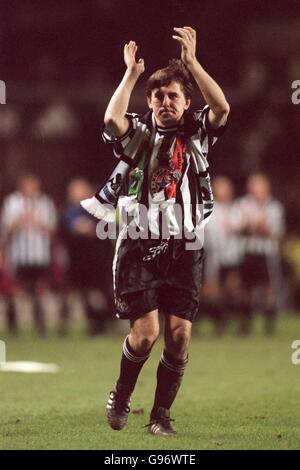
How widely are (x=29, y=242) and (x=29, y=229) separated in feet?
0.63

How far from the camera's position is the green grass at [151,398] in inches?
275

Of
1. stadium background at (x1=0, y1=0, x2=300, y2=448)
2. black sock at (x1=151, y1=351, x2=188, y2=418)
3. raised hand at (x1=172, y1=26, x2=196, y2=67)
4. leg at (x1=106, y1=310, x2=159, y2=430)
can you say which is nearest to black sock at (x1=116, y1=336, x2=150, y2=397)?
leg at (x1=106, y1=310, x2=159, y2=430)

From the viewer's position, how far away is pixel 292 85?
2083 centimetres

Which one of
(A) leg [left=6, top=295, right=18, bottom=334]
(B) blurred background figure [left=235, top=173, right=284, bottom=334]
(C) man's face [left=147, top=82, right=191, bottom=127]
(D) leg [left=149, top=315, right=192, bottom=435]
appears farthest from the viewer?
(A) leg [left=6, top=295, right=18, bottom=334]

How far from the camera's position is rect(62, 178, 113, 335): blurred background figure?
15.0 metres

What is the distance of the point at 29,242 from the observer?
584 inches

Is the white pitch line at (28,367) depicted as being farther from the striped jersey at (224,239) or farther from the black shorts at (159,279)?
the striped jersey at (224,239)

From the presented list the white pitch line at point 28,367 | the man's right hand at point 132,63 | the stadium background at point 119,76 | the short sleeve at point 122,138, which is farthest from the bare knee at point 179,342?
the stadium background at point 119,76

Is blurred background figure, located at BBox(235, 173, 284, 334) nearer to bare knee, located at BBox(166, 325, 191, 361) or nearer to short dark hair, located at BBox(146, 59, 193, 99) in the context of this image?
bare knee, located at BBox(166, 325, 191, 361)

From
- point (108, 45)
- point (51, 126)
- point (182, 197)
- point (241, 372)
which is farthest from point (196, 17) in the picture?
point (182, 197)

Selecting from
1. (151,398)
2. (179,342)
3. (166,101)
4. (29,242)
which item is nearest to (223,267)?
(29,242)

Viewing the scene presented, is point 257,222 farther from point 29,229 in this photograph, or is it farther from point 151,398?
point 151,398

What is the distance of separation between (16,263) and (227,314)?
267cm

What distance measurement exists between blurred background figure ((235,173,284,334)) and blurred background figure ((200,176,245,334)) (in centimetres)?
14
